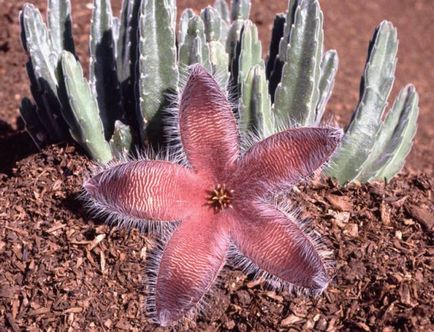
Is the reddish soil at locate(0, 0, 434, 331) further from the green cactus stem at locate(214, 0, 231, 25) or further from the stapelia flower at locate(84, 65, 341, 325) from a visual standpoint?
the green cactus stem at locate(214, 0, 231, 25)

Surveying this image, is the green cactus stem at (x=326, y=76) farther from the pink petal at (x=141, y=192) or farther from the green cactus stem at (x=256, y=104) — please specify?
the pink petal at (x=141, y=192)

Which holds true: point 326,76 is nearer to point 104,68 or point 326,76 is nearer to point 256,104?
point 256,104

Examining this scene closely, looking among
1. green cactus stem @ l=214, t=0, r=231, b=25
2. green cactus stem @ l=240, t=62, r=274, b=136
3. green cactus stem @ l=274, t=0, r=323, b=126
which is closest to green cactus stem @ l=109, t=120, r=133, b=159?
green cactus stem @ l=240, t=62, r=274, b=136

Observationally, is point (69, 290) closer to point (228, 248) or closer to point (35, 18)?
point (228, 248)

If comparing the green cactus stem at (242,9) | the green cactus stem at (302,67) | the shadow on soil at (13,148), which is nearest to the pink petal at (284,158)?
the green cactus stem at (302,67)

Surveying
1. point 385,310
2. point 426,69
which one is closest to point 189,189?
point 385,310

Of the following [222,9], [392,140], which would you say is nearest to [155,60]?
[222,9]
